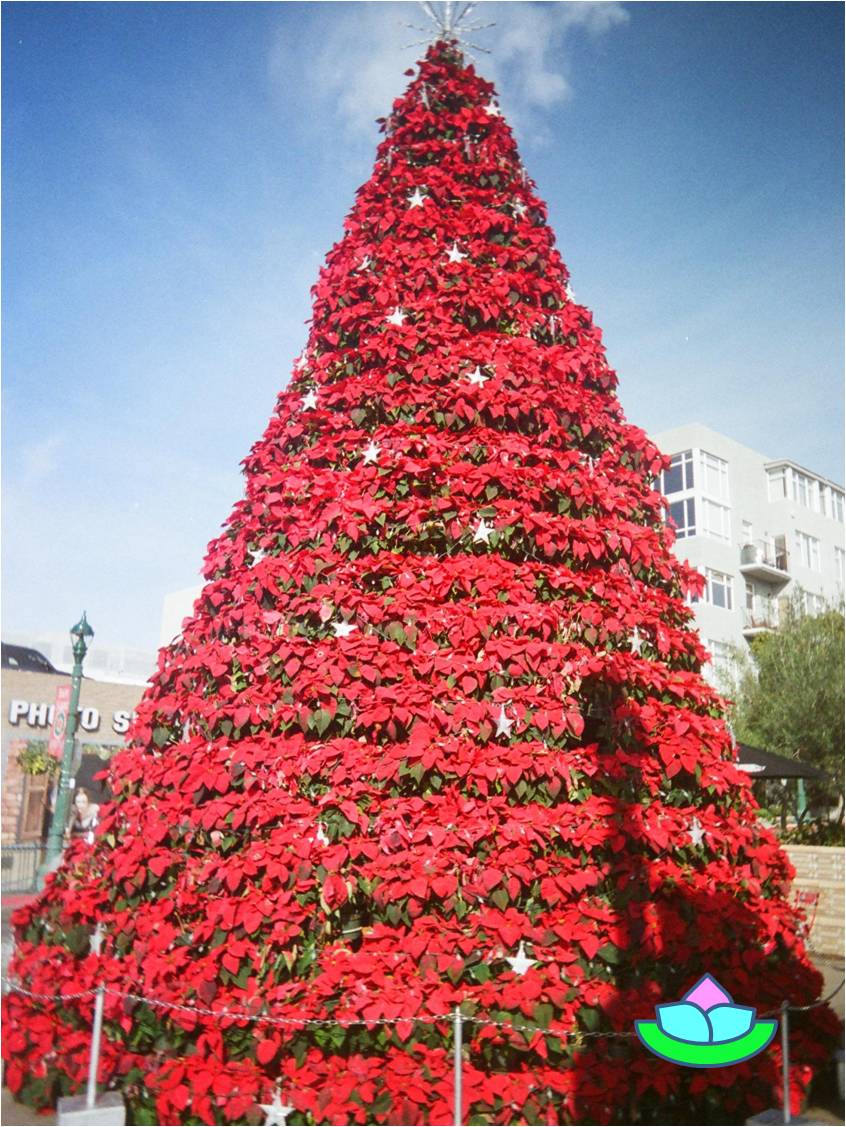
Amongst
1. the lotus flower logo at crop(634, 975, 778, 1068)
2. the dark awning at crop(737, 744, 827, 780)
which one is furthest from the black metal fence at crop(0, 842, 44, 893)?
the lotus flower logo at crop(634, 975, 778, 1068)

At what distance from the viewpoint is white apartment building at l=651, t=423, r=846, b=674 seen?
96.3ft

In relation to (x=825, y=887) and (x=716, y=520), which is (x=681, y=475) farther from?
(x=825, y=887)

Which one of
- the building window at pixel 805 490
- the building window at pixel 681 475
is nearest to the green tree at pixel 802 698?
the building window at pixel 681 475

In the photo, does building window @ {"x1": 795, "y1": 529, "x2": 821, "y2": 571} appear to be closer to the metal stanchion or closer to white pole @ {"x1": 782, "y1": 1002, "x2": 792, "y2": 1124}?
white pole @ {"x1": 782, "y1": 1002, "x2": 792, "y2": 1124}

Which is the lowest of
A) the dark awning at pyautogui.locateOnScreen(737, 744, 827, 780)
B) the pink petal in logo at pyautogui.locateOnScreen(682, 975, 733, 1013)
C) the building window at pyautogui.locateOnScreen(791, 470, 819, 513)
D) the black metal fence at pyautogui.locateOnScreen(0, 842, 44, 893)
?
the black metal fence at pyautogui.locateOnScreen(0, 842, 44, 893)

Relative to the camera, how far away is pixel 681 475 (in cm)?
2989

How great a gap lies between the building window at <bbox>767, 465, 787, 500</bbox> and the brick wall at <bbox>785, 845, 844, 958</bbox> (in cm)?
2338

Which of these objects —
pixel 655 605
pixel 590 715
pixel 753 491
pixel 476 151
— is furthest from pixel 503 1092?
pixel 753 491

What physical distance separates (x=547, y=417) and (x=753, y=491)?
1173 inches

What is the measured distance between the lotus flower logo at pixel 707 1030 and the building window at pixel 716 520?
88.5 feet

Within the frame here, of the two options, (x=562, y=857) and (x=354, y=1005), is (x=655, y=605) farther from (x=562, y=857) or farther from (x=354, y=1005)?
(x=354, y=1005)

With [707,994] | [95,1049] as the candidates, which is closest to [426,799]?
[707,994]

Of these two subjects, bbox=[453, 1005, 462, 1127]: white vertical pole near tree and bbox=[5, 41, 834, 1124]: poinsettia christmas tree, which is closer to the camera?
bbox=[453, 1005, 462, 1127]: white vertical pole near tree

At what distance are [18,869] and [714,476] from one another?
2556 cm
